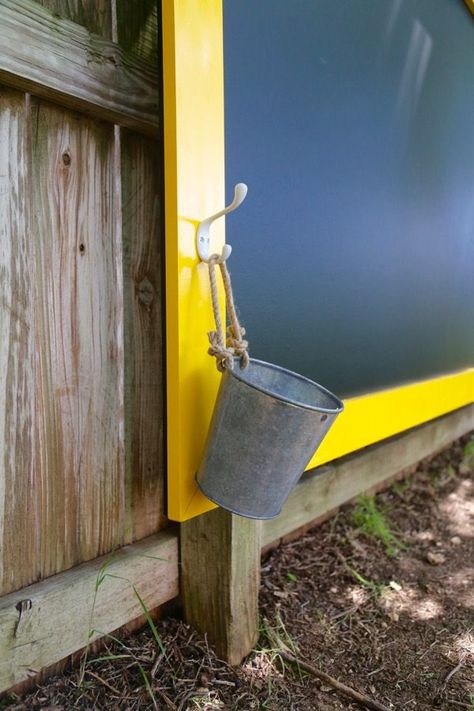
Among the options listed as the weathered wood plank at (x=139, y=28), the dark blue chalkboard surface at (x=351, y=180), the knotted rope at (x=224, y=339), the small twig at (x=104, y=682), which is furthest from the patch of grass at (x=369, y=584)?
the weathered wood plank at (x=139, y=28)

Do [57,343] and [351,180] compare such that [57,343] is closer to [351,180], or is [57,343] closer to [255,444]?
[255,444]

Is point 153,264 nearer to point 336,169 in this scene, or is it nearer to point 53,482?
point 53,482

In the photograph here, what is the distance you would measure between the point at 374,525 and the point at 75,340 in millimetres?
1355

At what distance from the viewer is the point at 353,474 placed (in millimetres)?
1914

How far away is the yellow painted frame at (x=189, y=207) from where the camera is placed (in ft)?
3.22

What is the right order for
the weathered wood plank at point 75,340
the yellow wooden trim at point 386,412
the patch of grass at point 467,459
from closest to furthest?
the weathered wood plank at point 75,340
the yellow wooden trim at point 386,412
the patch of grass at point 467,459

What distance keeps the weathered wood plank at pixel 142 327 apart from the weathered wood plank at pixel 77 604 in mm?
68

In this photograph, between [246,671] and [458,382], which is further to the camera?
[458,382]

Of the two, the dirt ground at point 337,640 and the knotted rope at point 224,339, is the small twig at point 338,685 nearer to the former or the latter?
the dirt ground at point 337,640

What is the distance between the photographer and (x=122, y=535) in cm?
112

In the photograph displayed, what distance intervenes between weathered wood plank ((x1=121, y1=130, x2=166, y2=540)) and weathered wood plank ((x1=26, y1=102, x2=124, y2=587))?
0.03 meters

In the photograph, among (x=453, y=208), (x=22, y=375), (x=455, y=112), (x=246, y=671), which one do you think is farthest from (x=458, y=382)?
(x=22, y=375)

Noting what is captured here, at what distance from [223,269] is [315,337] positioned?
568 mm

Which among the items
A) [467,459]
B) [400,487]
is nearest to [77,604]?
[400,487]
